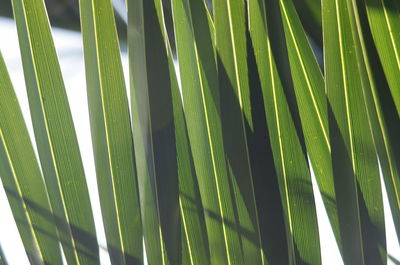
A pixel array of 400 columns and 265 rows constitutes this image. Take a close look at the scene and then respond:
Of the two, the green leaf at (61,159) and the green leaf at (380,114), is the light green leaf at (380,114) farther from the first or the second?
the green leaf at (61,159)

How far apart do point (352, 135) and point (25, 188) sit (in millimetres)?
392

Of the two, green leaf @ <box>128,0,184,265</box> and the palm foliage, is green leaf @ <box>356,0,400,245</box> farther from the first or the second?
green leaf @ <box>128,0,184,265</box>

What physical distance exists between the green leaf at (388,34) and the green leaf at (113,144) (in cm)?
30

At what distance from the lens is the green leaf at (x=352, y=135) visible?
63cm

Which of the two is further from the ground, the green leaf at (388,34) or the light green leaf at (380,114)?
the green leaf at (388,34)

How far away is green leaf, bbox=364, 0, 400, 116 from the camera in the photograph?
625mm

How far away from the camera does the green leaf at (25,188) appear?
63cm

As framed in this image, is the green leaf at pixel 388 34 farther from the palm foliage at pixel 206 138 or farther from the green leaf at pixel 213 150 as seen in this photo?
the green leaf at pixel 213 150

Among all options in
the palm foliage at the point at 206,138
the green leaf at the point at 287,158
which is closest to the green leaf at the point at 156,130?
the palm foliage at the point at 206,138

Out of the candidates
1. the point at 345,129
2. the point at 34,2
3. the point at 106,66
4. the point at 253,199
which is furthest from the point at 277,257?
the point at 34,2

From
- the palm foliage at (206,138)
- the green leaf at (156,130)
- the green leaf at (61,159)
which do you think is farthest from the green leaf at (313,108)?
the green leaf at (61,159)

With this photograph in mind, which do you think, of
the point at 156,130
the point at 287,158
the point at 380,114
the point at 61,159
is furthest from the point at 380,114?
the point at 61,159

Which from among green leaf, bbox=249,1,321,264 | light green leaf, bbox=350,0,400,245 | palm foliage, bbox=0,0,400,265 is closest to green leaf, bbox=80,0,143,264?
palm foliage, bbox=0,0,400,265

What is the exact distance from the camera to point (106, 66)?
618 millimetres
